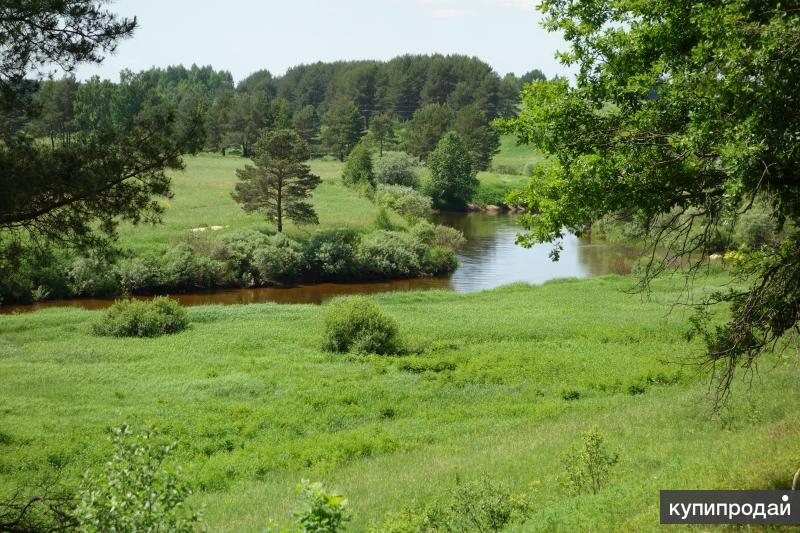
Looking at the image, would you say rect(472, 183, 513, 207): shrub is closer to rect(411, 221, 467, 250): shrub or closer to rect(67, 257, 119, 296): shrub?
rect(411, 221, 467, 250): shrub

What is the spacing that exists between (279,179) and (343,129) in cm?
6217

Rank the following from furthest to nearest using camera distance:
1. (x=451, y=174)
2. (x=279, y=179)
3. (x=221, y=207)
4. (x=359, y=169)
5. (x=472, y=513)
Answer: (x=451, y=174)
(x=359, y=169)
(x=221, y=207)
(x=279, y=179)
(x=472, y=513)

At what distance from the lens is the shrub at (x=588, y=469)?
1132 centimetres

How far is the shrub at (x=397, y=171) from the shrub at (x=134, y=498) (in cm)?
8207

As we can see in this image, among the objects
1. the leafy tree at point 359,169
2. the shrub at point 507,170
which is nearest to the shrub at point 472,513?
the leafy tree at point 359,169

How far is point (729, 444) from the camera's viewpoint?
12734 millimetres

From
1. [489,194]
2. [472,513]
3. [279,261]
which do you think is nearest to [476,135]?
[489,194]

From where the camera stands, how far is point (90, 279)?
139ft

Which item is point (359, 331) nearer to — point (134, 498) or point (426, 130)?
point (134, 498)

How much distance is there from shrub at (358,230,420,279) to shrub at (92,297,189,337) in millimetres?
22371

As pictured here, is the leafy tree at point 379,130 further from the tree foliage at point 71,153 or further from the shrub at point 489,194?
the tree foliage at point 71,153

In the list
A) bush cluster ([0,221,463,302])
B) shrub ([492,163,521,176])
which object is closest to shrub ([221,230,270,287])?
bush cluster ([0,221,463,302])

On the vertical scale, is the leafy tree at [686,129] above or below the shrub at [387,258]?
above

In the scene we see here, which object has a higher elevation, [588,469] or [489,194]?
[489,194]
